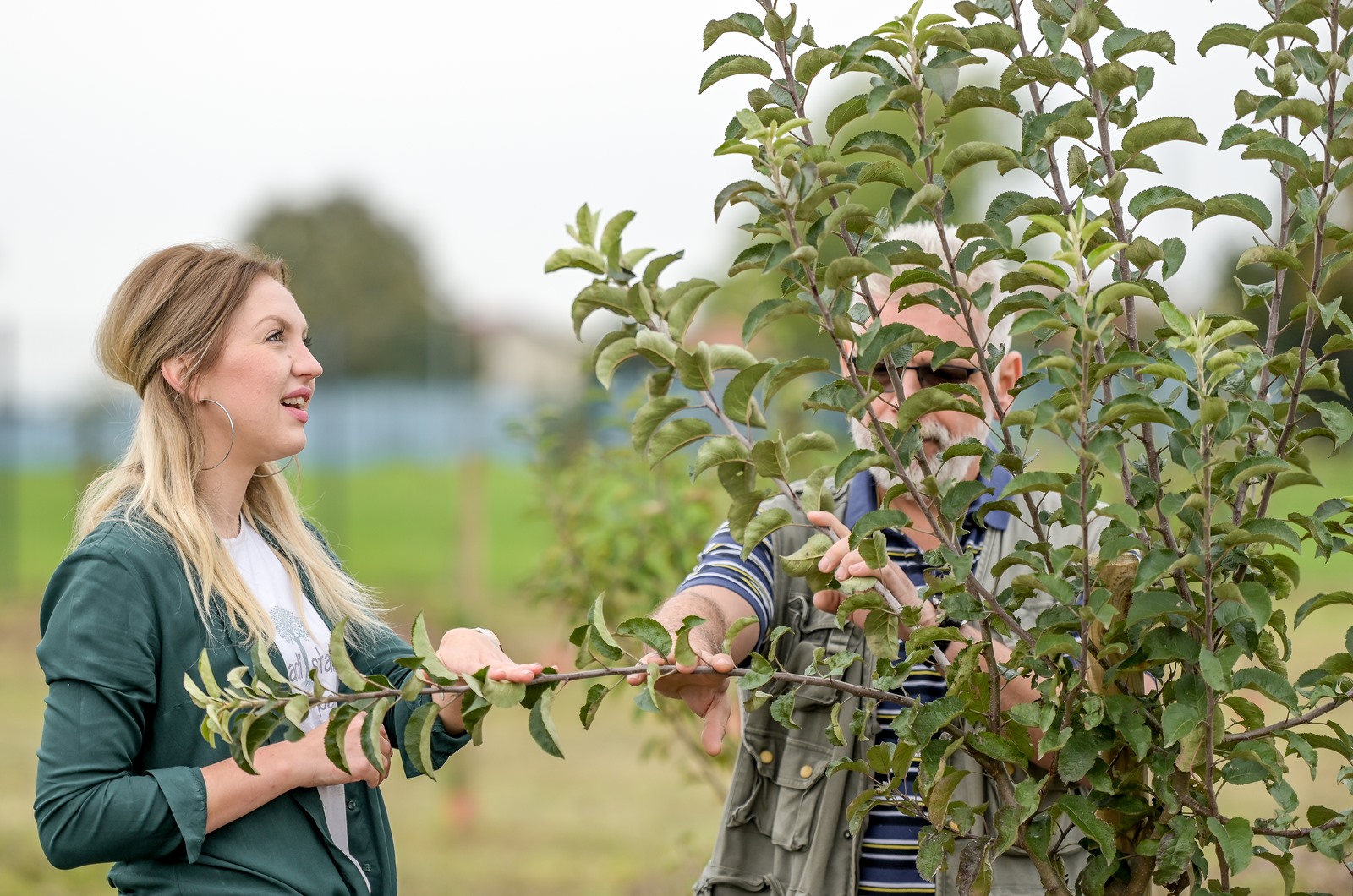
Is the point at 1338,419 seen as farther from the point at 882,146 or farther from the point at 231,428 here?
the point at 231,428

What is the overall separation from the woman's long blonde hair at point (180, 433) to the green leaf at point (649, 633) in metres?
0.65

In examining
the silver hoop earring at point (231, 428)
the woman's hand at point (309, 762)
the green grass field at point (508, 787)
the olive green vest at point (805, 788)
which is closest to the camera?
the woman's hand at point (309, 762)

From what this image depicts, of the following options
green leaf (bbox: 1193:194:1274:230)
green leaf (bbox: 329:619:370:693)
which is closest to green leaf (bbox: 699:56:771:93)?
green leaf (bbox: 1193:194:1274:230)

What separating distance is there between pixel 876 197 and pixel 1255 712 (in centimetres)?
1865

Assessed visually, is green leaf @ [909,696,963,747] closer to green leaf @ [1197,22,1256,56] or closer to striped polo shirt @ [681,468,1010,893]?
striped polo shirt @ [681,468,1010,893]

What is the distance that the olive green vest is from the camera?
2.21m

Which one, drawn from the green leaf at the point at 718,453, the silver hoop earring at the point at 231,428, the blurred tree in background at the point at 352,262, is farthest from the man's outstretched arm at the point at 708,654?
the blurred tree in background at the point at 352,262

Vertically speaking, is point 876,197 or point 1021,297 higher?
point 876,197

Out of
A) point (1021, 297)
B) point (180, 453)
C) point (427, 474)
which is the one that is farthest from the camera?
point (427, 474)

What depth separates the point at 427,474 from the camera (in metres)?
17.9

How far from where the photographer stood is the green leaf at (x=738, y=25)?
5.18 feet

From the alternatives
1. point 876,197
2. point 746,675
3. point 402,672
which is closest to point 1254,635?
point 746,675

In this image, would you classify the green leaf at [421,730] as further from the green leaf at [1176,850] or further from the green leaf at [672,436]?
the green leaf at [1176,850]

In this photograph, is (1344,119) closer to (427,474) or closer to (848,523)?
(848,523)
